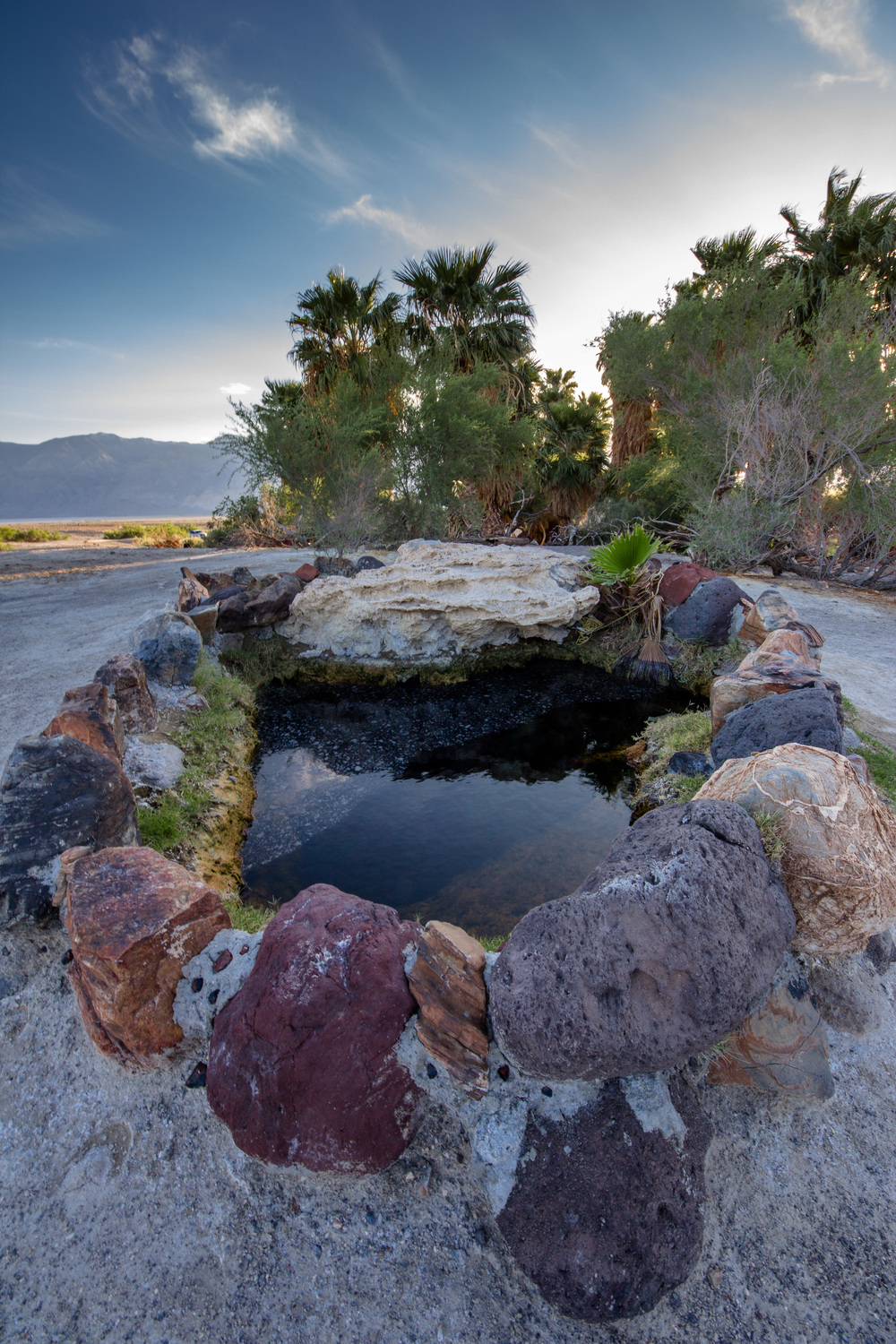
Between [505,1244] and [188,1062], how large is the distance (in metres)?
1.24

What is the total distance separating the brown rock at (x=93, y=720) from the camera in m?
3.46

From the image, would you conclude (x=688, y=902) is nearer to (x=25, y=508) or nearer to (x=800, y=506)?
(x=800, y=506)

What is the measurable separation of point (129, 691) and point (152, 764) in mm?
754

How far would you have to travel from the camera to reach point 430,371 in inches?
591

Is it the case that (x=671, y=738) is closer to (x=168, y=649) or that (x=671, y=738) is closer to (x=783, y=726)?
(x=783, y=726)

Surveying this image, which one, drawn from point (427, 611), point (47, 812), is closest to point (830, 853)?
point (47, 812)

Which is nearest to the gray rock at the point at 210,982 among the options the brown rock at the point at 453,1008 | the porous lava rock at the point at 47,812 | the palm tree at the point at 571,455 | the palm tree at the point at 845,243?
the brown rock at the point at 453,1008

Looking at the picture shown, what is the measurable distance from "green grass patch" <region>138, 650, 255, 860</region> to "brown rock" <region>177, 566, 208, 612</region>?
5.72ft

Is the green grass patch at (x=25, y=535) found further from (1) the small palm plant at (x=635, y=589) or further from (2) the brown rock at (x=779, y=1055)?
(2) the brown rock at (x=779, y=1055)

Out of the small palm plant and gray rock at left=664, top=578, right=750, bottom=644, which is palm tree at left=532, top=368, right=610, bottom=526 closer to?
the small palm plant

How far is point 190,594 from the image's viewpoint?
8.02 metres

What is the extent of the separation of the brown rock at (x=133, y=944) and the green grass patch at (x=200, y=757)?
53.8 inches

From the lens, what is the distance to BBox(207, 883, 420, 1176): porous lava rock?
179 centimetres

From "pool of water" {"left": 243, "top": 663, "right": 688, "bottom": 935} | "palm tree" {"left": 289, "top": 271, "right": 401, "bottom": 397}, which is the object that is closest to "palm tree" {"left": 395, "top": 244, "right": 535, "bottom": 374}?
"palm tree" {"left": 289, "top": 271, "right": 401, "bottom": 397}
